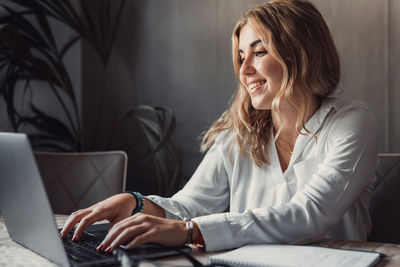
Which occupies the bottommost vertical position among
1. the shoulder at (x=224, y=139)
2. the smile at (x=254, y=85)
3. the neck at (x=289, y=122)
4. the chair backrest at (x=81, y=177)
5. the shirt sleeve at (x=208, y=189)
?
the chair backrest at (x=81, y=177)

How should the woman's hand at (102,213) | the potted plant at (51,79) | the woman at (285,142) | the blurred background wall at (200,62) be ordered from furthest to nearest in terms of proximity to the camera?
the potted plant at (51,79), the blurred background wall at (200,62), the woman at (285,142), the woman's hand at (102,213)

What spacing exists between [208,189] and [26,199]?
2.80ft

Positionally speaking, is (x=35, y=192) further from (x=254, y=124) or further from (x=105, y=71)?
(x=105, y=71)

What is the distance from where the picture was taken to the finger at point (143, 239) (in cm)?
98

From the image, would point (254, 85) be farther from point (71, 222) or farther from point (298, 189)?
point (71, 222)

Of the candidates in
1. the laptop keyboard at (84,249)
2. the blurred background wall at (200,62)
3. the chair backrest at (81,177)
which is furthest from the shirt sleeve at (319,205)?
the chair backrest at (81,177)

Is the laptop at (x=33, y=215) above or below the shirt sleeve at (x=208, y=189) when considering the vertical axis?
above

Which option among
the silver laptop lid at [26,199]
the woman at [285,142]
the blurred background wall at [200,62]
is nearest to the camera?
the silver laptop lid at [26,199]

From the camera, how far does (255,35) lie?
1634mm

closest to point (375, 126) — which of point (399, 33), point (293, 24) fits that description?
point (293, 24)

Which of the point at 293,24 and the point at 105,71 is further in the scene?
the point at 105,71

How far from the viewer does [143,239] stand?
3.28 ft

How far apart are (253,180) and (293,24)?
0.56m

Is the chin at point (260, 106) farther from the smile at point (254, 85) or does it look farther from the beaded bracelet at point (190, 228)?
the beaded bracelet at point (190, 228)
